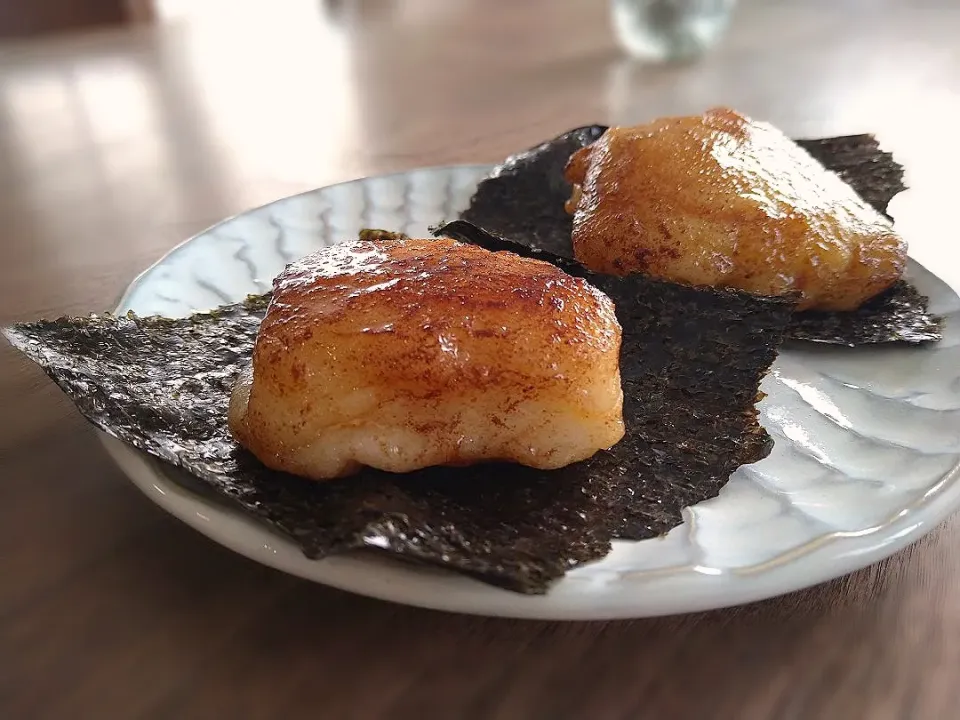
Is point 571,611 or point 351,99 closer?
point 571,611

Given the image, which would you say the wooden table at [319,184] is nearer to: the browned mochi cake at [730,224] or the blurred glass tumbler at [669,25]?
the blurred glass tumbler at [669,25]

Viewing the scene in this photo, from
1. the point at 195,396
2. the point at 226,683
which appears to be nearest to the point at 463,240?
the point at 195,396

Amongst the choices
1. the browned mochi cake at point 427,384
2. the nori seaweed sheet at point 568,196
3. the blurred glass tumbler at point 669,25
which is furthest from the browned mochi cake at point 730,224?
the blurred glass tumbler at point 669,25

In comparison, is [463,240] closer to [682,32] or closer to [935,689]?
[935,689]

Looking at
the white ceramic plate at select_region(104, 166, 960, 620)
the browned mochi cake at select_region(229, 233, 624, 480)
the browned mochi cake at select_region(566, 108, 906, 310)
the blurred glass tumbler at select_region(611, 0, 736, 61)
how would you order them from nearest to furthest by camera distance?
the white ceramic plate at select_region(104, 166, 960, 620), the browned mochi cake at select_region(229, 233, 624, 480), the browned mochi cake at select_region(566, 108, 906, 310), the blurred glass tumbler at select_region(611, 0, 736, 61)

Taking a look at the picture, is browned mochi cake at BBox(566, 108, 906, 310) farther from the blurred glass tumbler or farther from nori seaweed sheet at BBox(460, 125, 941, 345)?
the blurred glass tumbler

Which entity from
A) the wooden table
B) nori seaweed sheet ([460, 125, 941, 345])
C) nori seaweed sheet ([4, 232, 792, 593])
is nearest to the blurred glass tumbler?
the wooden table
